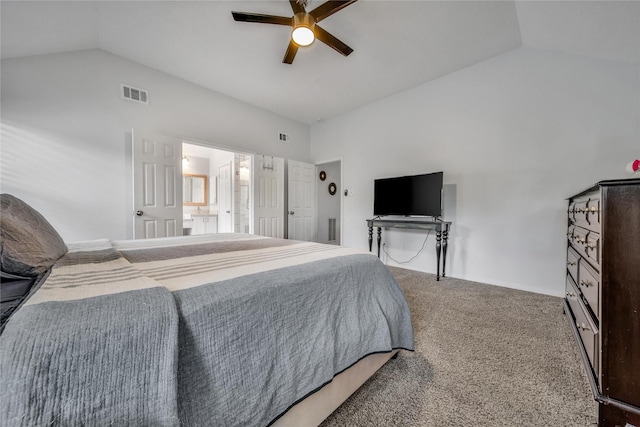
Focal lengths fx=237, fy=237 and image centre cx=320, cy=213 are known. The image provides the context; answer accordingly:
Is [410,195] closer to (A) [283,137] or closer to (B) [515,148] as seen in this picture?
(B) [515,148]

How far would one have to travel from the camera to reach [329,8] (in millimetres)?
1967

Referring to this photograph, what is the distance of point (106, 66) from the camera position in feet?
9.73

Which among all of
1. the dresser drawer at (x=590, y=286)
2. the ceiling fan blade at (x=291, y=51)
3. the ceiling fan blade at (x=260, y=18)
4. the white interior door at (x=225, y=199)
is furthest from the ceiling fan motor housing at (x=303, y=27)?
the white interior door at (x=225, y=199)

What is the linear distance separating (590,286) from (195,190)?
21.6 ft

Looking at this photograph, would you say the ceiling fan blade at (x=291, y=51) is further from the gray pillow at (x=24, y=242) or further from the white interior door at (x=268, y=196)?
the gray pillow at (x=24, y=242)

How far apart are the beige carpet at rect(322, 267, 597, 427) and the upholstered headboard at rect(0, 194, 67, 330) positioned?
1.26 m

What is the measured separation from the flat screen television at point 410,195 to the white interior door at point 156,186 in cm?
307

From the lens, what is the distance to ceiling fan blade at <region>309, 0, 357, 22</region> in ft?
6.25

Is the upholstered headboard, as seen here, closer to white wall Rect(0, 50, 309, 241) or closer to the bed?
the bed

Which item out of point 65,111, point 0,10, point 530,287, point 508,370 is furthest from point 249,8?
point 530,287

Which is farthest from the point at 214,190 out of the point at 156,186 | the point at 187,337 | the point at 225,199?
the point at 187,337

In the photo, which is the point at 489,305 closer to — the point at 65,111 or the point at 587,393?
the point at 587,393

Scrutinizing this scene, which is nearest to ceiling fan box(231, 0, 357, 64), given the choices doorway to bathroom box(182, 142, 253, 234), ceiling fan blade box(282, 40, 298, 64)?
ceiling fan blade box(282, 40, 298, 64)

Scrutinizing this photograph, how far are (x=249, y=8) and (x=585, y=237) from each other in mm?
3244
